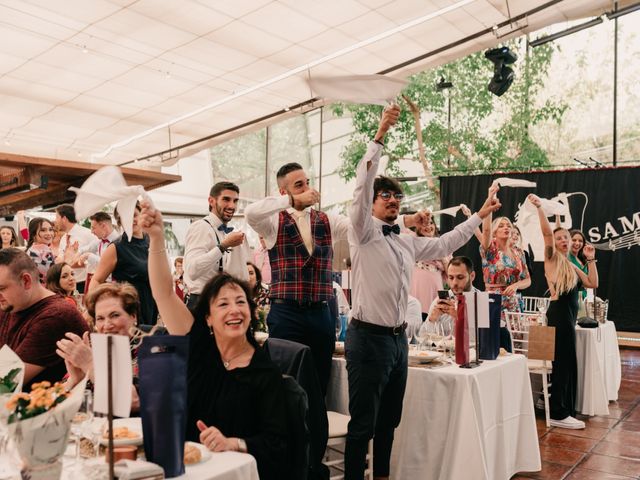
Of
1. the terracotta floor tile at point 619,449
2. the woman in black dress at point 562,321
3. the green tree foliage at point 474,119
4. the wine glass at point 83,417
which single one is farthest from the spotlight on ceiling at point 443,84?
the wine glass at point 83,417

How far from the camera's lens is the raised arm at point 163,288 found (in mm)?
1915

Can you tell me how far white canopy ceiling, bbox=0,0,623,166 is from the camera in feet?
20.4

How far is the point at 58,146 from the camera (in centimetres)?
910

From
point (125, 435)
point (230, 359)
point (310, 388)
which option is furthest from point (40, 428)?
point (310, 388)

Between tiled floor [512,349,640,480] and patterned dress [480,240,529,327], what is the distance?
38.9 inches

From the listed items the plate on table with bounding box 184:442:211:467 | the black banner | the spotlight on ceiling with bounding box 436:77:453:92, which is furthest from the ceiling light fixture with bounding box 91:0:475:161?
the plate on table with bounding box 184:442:211:467

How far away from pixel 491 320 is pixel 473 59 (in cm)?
816

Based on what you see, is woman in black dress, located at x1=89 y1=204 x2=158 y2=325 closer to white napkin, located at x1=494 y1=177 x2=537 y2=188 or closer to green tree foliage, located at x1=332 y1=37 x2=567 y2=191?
white napkin, located at x1=494 y1=177 x2=537 y2=188

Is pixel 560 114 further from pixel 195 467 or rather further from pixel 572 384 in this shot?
pixel 195 467

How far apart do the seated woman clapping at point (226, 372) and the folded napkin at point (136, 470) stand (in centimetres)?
31

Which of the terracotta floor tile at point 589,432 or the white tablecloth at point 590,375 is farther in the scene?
the white tablecloth at point 590,375

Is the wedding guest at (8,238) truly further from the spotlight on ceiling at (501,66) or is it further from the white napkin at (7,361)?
the spotlight on ceiling at (501,66)

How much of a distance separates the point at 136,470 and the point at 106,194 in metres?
0.67

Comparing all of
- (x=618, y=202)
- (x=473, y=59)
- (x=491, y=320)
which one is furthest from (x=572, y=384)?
(x=473, y=59)
